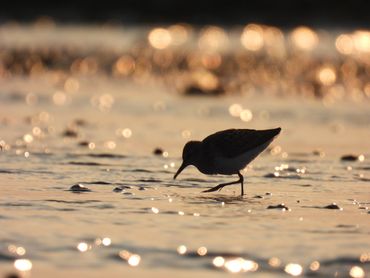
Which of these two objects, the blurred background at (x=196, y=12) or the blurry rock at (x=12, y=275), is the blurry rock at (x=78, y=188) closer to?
the blurry rock at (x=12, y=275)

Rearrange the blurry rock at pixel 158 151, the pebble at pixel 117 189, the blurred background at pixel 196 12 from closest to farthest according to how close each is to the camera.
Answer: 1. the pebble at pixel 117 189
2. the blurry rock at pixel 158 151
3. the blurred background at pixel 196 12

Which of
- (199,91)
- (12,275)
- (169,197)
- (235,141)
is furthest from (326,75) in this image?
(12,275)

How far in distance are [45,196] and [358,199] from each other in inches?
112

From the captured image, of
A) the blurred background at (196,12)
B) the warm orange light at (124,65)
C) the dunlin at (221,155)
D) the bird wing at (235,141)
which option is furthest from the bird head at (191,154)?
the blurred background at (196,12)

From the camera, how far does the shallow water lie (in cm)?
695

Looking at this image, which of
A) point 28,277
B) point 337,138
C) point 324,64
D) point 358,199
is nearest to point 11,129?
point 337,138

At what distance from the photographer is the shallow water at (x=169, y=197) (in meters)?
6.95

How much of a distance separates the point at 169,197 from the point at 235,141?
1.25 meters

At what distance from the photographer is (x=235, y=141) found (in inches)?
412

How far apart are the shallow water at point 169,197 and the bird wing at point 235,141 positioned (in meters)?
0.40

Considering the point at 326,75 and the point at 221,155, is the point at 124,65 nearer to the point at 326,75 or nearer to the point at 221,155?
the point at 326,75

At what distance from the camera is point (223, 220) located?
8398 mm

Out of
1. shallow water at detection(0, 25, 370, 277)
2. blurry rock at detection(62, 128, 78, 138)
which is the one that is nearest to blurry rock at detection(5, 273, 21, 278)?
shallow water at detection(0, 25, 370, 277)

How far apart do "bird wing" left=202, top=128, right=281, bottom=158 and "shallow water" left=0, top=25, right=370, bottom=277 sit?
1.31 ft
